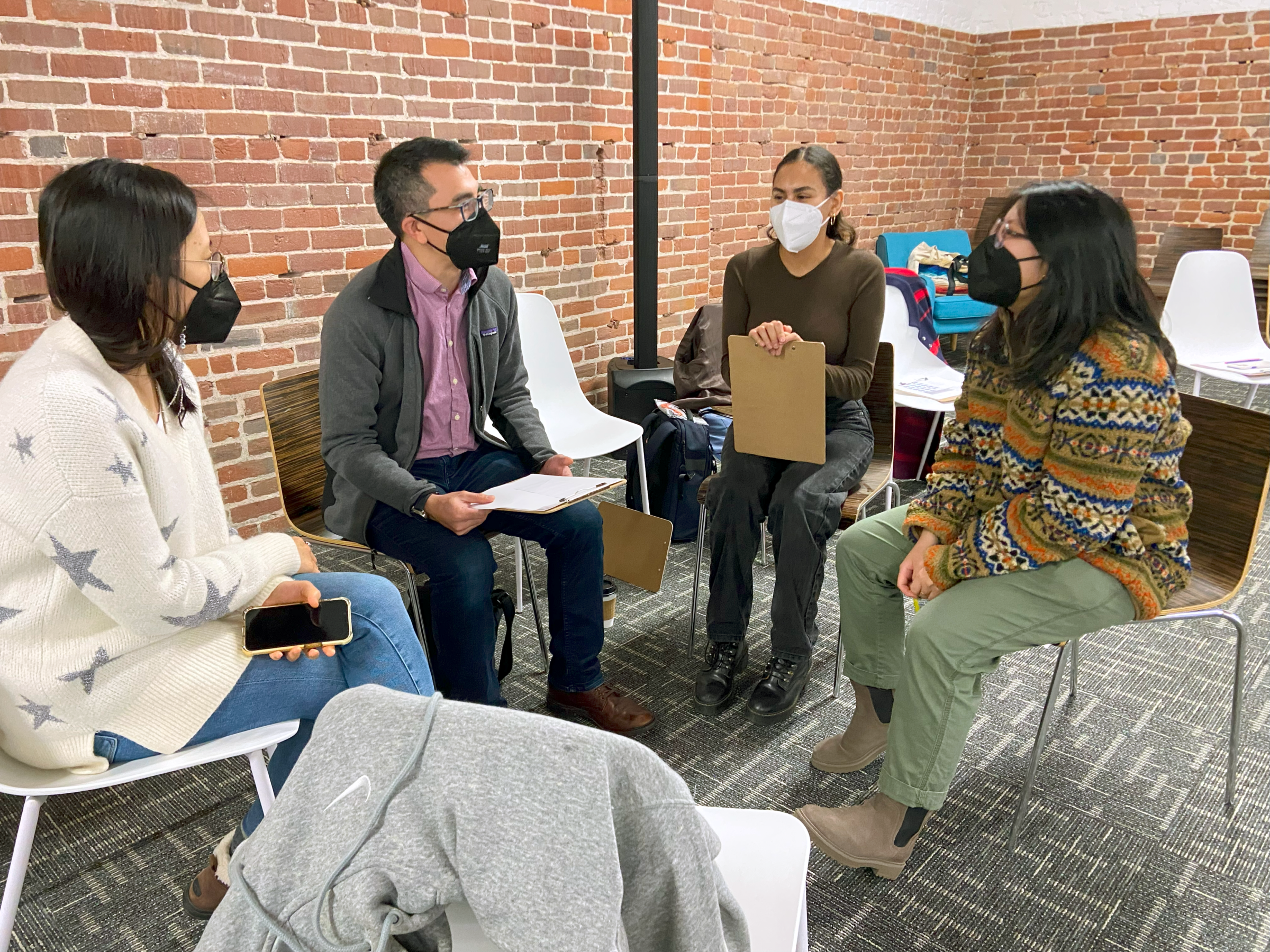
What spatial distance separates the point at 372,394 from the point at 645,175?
2404mm

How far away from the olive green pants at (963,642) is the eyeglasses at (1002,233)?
57cm

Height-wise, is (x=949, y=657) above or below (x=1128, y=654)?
above

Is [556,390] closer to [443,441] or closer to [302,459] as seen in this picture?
[443,441]

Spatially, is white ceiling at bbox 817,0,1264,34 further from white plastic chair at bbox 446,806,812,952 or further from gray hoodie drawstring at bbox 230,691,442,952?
gray hoodie drawstring at bbox 230,691,442,952

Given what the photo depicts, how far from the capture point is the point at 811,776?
197cm

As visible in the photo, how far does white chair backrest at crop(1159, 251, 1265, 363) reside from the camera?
3938 millimetres

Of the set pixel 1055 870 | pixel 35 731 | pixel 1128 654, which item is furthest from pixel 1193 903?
pixel 35 731

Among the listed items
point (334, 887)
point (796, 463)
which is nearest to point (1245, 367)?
point (796, 463)

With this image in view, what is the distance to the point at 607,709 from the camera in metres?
2.11

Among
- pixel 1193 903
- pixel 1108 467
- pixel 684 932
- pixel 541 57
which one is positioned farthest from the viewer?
pixel 541 57

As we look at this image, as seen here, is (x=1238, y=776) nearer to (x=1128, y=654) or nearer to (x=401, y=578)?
(x=1128, y=654)

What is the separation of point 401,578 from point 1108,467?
6.85 feet

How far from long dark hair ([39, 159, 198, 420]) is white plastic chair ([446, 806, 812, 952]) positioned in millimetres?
1036

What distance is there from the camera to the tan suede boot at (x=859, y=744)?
198 cm
